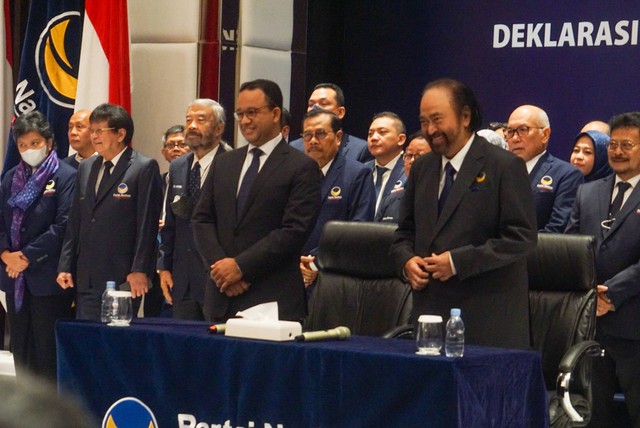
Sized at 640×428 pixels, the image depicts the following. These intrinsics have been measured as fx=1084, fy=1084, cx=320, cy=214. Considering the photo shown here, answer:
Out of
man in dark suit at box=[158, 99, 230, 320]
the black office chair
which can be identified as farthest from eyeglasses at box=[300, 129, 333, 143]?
the black office chair

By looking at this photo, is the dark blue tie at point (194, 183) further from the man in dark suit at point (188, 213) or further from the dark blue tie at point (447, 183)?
the dark blue tie at point (447, 183)

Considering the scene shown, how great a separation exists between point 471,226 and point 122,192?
106 inches

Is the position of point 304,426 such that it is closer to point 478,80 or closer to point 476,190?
point 476,190

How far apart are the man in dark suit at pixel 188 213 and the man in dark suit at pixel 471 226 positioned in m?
1.77

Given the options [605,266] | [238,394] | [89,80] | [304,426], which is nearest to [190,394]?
[238,394]

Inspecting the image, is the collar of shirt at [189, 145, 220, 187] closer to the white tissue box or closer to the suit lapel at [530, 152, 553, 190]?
the suit lapel at [530, 152, 553, 190]

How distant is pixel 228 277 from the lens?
4.22m

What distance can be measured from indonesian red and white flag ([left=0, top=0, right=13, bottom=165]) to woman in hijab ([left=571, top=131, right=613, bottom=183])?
405 centimetres

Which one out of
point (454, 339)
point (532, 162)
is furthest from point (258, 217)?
point (532, 162)

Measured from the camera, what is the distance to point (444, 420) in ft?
9.89

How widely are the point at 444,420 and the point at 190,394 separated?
3.04ft

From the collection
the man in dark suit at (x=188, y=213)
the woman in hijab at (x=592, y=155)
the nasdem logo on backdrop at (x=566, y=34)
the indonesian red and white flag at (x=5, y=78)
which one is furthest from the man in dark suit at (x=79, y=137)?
the nasdem logo on backdrop at (x=566, y=34)

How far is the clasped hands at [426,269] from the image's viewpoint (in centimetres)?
364

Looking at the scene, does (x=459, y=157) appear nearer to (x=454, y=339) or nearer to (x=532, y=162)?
(x=454, y=339)
